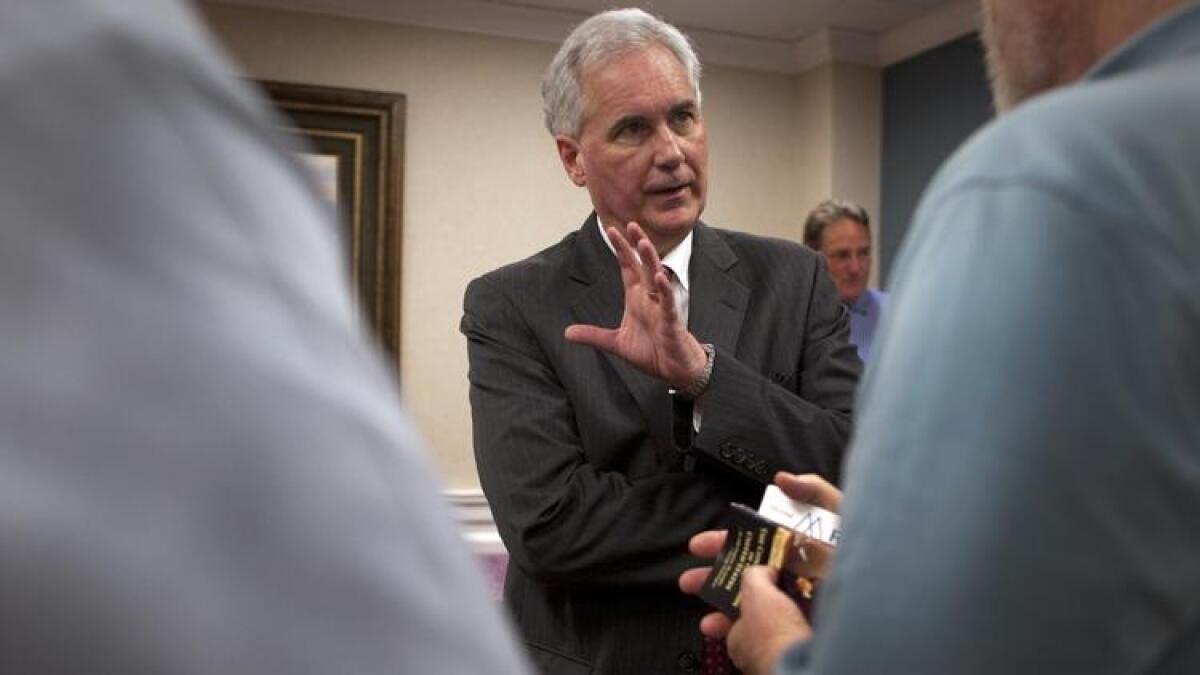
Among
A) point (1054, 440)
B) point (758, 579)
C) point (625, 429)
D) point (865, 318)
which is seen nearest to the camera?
point (1054, 440)

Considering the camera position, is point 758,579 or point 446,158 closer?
point 758,579

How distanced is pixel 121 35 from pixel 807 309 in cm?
137

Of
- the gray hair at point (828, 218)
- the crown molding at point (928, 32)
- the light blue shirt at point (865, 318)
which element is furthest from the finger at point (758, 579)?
the crown molding at point (928, 32)

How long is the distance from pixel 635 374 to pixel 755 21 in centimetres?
356

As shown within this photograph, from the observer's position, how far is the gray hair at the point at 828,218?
3906 mm

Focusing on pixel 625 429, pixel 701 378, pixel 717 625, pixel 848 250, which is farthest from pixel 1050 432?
pixel 848 250

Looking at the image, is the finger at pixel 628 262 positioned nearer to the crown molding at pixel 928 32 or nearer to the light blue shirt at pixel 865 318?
the light blue shirt at pixel 865 318

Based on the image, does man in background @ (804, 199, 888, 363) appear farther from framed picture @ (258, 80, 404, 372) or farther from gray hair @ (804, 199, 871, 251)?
framed picture @ (258, 80, 404, 372)

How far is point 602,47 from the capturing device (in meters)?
1.61

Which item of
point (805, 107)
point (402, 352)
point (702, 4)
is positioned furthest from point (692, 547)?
point (805, 107)

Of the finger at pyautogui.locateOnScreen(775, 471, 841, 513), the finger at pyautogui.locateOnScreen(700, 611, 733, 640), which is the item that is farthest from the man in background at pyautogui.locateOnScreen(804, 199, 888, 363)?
the finger at pyautogui.locateOnScreen(700, 611, 733, 640)

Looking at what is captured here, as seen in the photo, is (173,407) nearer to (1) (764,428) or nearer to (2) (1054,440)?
(2) (1054,440)

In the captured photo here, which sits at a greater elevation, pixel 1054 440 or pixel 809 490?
pixel 1054 440

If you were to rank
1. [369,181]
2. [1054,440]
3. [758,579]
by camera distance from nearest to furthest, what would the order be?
[1054,440] → [758,579] → [369,181]
